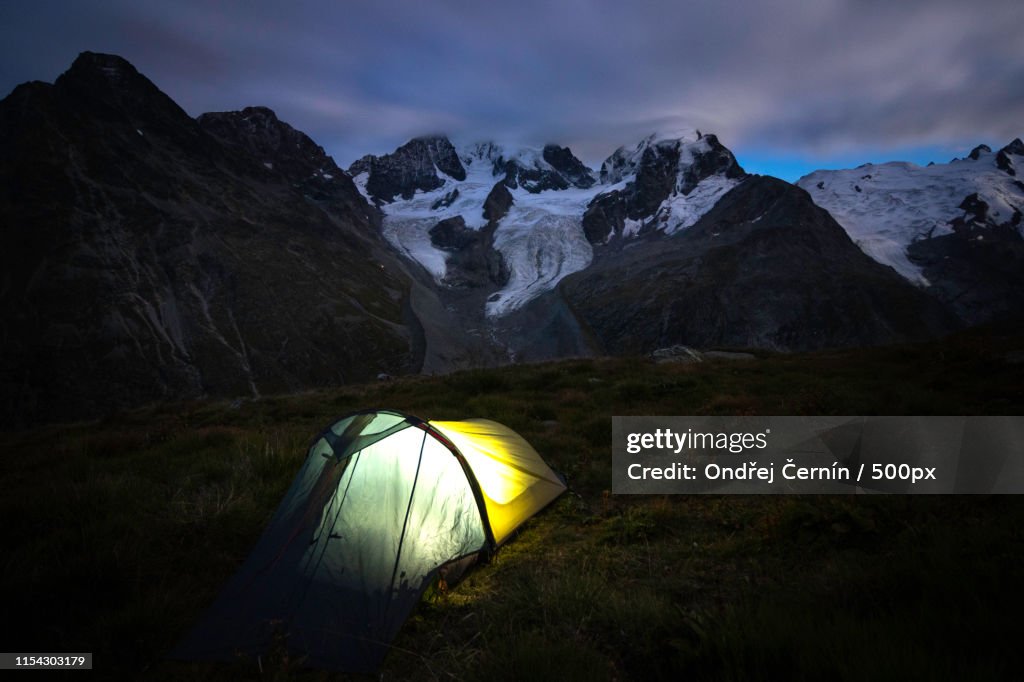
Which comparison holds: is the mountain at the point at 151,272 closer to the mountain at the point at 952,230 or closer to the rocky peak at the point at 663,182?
the rocky peak at the point at 663,182

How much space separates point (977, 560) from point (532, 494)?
4789 mm

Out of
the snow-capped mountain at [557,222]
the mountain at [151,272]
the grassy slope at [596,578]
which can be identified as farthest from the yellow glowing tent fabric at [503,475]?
the snow-capped mountain at [557,222]

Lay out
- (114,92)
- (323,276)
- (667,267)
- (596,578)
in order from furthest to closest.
→ (114,92) → (667,267) → (323,276) → (596,578)

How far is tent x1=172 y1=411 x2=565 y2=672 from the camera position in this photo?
14.0 feet

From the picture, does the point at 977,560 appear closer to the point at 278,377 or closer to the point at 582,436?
the point at 582,436

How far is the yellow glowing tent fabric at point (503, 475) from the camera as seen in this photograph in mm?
6266

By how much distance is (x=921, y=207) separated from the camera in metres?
178

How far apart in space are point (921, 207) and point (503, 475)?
23905 cm

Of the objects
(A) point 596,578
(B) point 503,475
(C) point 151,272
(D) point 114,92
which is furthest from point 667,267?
(D) point 114,92

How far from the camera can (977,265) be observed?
15100 cm

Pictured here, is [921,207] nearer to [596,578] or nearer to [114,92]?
[596,578]

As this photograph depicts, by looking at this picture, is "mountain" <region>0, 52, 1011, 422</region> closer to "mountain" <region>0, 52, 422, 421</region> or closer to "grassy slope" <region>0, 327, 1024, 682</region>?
"mountain" <region>0, 52, 422, 421</region>

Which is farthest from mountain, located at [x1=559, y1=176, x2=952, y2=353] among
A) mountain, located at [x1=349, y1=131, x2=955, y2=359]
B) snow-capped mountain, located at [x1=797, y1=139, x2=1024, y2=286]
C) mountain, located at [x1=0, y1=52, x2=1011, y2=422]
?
snow-capped mountain, located at [x1=797, y1=139, x2=1024, y2=286]

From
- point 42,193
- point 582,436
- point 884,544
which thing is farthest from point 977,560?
point 42,193
